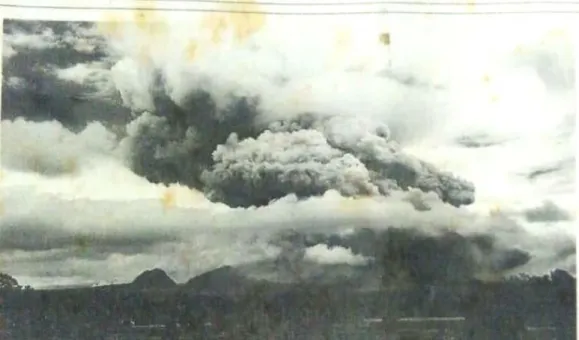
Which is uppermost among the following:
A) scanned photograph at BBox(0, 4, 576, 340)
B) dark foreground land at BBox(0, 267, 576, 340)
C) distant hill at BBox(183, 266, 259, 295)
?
scanned photograph at BBox(0, 4, 576, 340)

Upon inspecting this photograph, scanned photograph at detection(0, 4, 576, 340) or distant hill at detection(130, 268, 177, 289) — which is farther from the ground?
scanned photograph at detection(0, 4, 576, 340)

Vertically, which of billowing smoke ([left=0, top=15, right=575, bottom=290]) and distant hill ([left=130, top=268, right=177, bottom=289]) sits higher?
billowing smoke ([left=0, top=15, right=575, bottom=290])

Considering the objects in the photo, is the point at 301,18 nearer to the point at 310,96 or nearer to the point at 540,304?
the point at 310,96
